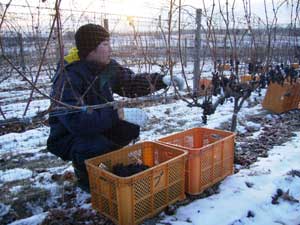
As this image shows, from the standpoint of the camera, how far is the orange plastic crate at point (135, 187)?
2.17 metres

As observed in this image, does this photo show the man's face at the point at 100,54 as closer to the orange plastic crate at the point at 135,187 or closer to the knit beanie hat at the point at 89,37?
the knit beanie hat at the point at 89,37

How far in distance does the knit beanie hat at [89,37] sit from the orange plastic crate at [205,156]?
107 centimetres

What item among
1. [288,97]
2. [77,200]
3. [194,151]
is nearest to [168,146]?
[194,151]

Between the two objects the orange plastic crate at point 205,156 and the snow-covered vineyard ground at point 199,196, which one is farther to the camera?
the orange plastic crate at point 205,156

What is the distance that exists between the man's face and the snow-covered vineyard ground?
0.83m

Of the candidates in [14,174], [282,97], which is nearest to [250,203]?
[14,174]

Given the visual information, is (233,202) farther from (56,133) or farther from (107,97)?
(56,133)

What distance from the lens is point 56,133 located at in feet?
9.24

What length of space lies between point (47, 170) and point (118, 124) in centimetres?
101

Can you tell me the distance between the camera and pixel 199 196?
2766 millimetres

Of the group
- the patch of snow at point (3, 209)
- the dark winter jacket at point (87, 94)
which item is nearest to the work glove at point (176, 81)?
the dark winter jacket at point (87, 94)

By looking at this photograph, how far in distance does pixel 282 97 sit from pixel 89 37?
419cm

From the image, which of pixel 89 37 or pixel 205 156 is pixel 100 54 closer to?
pixel 89 37

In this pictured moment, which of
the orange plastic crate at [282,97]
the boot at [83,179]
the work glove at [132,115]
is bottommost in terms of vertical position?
the boot at [83,179]
